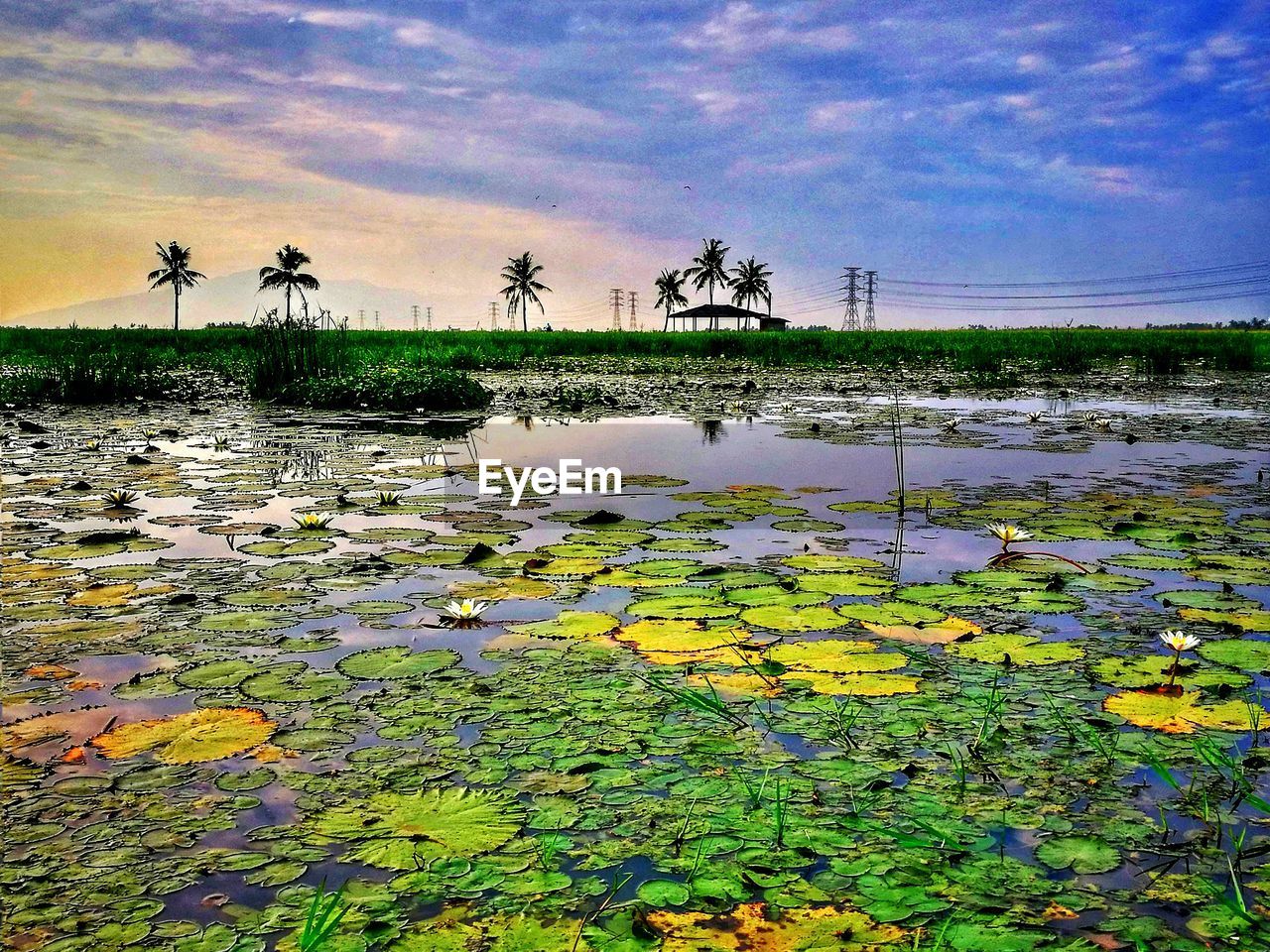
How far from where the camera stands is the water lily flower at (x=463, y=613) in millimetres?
3363

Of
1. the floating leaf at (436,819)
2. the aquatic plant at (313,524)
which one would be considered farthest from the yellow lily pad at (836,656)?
the aquatic plant at (313,524)

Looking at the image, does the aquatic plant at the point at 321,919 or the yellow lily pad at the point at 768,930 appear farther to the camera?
the yellow lily pad at the point at 768,930

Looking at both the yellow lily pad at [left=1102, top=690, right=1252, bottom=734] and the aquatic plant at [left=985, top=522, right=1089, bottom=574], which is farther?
the aquatic plant at [left=985, top=522, right=1089, bottom=574]

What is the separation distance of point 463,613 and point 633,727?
1012 millimetres

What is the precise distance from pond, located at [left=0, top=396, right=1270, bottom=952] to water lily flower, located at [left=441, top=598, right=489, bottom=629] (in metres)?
0.02

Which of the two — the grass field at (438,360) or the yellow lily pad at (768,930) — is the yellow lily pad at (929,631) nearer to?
the yellow lily pad at (768,930)

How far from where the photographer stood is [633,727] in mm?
2568

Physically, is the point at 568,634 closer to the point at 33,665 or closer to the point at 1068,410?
the point at 33,665

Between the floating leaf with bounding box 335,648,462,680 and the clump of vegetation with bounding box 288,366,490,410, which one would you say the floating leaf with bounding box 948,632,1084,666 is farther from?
the clump of vegetation with bounding box 288,366,490,410

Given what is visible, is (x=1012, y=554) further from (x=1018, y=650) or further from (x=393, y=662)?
(x=393, y=662)

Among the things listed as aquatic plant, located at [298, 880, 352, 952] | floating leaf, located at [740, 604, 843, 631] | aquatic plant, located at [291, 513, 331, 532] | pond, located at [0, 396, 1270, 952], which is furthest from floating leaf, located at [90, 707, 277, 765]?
aquatic plant, located at [291, 513, 331, 532]

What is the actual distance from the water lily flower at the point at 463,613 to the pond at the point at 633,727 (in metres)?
0.02

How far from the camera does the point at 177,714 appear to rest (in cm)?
259

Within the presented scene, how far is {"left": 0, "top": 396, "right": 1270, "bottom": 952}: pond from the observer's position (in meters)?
1.77
